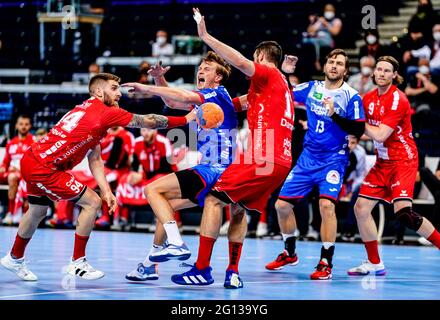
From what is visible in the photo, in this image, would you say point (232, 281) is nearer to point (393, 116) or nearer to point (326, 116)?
point (326, 116)

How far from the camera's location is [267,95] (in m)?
7.34

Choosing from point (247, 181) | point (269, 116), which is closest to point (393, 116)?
point (269, 116)

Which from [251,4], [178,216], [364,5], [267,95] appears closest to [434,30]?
[364,5]

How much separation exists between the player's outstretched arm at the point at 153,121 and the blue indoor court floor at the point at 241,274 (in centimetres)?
136

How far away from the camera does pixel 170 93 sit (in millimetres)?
7027

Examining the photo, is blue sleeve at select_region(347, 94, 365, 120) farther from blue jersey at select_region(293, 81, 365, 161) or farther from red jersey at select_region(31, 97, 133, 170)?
red jersey at select_region(31, 97, 133, 170)

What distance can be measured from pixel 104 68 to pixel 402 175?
34.7 feet

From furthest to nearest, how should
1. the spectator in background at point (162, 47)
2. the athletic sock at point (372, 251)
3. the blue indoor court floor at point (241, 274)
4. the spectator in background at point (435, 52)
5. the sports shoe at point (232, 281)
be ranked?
the spectator in background at point (162, 47) < the spectator in background at point (435, 52) < the athletic sock at point (372, 251) < the sports shoe at point (232, 281) < the blue indoor court floor at point (241, 274)

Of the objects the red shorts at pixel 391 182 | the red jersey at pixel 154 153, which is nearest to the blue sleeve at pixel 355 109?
the red shorts at pixel 391 182

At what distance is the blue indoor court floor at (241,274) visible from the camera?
6.66 metres

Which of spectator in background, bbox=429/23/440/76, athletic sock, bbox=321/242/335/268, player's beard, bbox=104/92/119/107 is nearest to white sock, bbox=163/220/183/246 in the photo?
player's beard, bbox=104/92/119/107

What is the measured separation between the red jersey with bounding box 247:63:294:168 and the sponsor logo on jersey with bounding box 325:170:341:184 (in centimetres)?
130

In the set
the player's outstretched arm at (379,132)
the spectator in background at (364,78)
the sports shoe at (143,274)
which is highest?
the spectator in background at (364,78)

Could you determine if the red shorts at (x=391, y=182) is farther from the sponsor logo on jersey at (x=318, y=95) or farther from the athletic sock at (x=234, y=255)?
the athletic sock at (x=234, y=255)
